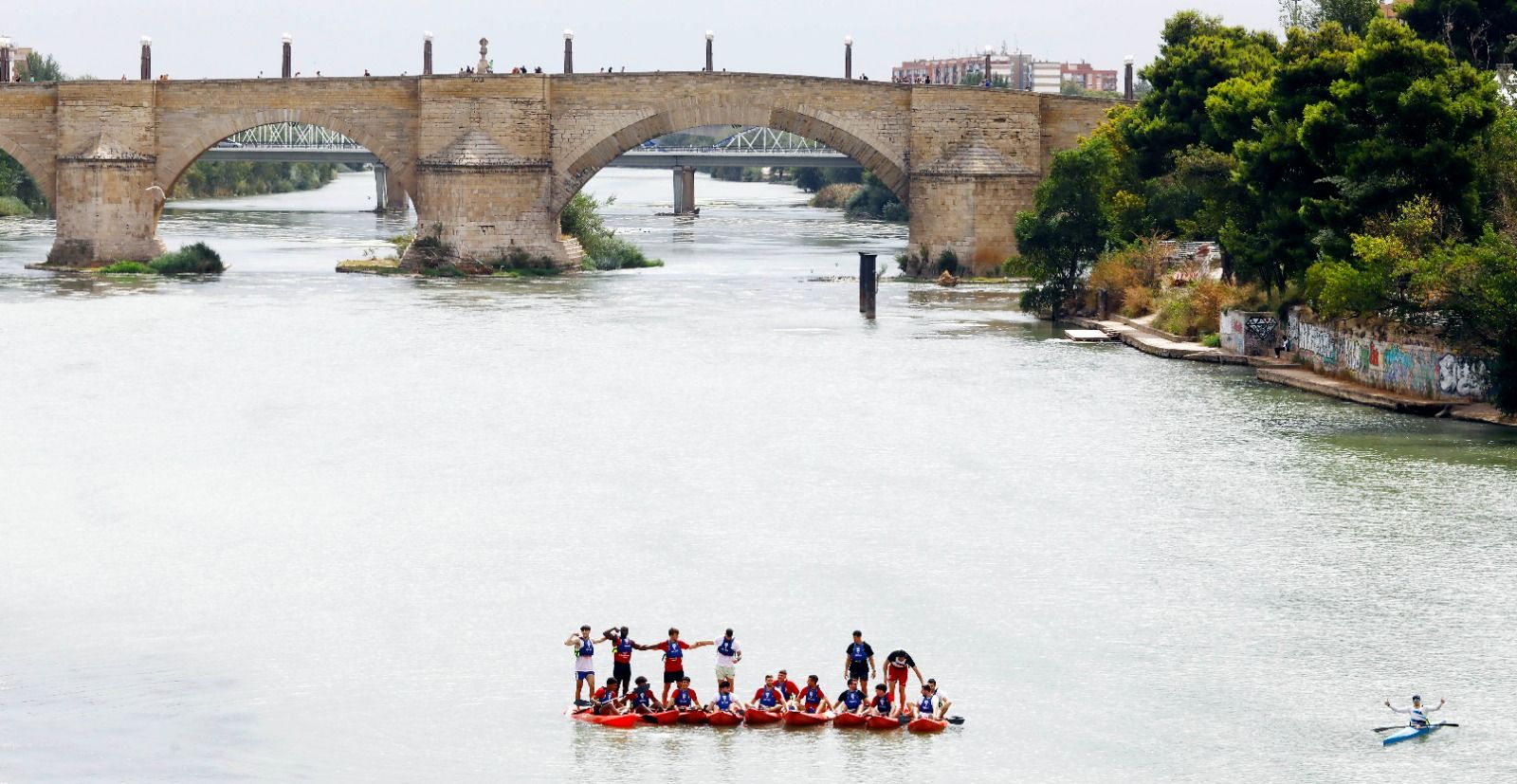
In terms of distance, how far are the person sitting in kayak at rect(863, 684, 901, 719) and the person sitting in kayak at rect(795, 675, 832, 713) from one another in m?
0.42

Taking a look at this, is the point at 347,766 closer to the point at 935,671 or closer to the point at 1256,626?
the point at 935,671

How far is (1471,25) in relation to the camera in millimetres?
57500

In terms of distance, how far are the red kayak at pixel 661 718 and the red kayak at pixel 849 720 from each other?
1.62 m

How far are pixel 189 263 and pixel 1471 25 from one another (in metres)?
39.3

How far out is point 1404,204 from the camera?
40812 mm

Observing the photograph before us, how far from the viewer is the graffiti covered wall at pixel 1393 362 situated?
39.3 meters

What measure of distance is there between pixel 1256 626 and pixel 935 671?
4138 millimetres

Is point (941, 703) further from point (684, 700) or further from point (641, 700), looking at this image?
point (641, 700)

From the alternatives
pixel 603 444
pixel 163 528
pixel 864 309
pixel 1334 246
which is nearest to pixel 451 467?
pixel 603 444

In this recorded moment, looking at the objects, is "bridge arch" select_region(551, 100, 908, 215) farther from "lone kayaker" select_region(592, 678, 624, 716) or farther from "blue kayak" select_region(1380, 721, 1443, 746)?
"blue kayak" select_region(1380, 721, 1443, 746)

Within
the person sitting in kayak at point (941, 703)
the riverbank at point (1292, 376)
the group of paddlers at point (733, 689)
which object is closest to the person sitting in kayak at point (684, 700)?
the group of paddlers at point (733, 689)

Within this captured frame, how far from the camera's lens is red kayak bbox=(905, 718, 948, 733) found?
21.6 m

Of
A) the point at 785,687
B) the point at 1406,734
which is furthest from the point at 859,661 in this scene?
the point at 1406,734

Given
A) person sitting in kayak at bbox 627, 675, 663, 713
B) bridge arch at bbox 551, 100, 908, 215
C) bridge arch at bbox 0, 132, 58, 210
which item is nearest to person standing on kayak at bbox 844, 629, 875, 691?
person sitting in kayak at bbox 627, 675, 663, 713
